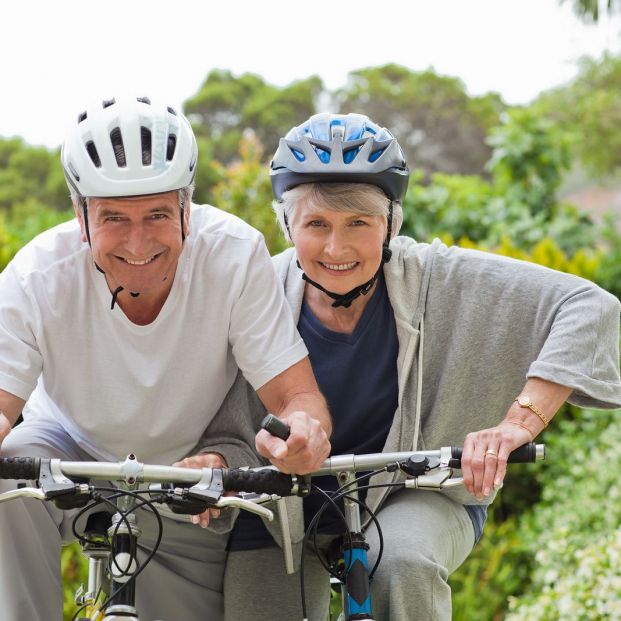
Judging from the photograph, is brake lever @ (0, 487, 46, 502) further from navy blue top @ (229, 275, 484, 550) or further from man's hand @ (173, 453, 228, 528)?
navy blue top @ (229, 275, 484, 550)

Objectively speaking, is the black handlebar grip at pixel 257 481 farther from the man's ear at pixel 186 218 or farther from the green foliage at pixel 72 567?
the green foliage at pixel 72 567

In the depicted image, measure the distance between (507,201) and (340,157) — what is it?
957 centimetres

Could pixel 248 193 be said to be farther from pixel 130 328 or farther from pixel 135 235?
pixel 135 235

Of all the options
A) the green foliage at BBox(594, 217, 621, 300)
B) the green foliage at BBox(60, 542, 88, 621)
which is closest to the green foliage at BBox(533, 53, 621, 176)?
the green foliage at BBox(594, 217, 621, 300)

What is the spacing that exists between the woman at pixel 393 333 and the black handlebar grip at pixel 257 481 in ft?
2.05

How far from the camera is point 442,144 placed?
30531 mm

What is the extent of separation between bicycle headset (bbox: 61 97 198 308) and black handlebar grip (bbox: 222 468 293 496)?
0.85 m

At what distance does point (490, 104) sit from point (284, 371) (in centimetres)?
2830

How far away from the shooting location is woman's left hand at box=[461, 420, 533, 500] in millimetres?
3088

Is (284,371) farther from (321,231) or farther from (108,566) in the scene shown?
(108,566)

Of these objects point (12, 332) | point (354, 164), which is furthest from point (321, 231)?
point (12, 332)

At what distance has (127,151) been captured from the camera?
3.39 metres

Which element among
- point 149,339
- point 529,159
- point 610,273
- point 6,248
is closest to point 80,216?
point 149,339

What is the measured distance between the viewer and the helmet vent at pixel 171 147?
3.48 metres
